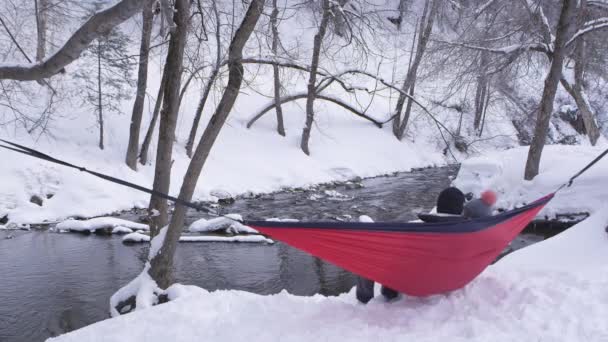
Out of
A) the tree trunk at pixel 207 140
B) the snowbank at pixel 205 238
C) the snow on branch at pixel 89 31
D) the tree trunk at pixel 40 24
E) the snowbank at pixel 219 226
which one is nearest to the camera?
the snow on branch at pixel 89 31

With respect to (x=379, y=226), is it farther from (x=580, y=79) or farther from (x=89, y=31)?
(x=580, y=79)

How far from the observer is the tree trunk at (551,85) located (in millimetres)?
7883

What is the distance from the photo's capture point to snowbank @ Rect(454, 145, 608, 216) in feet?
25.0

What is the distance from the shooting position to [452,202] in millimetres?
3457

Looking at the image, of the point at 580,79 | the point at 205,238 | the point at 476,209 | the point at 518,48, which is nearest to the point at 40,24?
A: the point at 205,238

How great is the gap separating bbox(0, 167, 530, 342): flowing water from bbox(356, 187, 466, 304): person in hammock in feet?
8.36

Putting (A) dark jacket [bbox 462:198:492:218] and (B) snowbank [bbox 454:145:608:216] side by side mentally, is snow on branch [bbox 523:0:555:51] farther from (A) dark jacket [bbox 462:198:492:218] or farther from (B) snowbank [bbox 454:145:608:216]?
(A) dark jacket [bbox 462:198:492:218]

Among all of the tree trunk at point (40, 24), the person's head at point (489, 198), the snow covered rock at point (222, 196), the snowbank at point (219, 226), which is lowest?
the snowbank at point (219, 226)

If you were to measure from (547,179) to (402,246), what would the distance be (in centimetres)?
683

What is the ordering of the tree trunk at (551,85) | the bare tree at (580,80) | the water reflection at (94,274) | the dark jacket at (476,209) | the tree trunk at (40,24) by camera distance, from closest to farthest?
the dark jacket at (476,209), the tree trunk at (40,24), the water reflection at (94,274), the tree trunk at (551,85), the bare tree at (580,80)

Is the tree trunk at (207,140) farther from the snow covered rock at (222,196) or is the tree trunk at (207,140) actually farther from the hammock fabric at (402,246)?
the snow covered rock at (222,196)

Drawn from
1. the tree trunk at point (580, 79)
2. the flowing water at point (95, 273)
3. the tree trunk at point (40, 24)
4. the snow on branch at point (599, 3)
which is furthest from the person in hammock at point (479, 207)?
the snow on branch at point (599, 3)

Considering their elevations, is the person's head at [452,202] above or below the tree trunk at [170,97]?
below

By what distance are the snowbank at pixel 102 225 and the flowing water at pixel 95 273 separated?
282 mm
